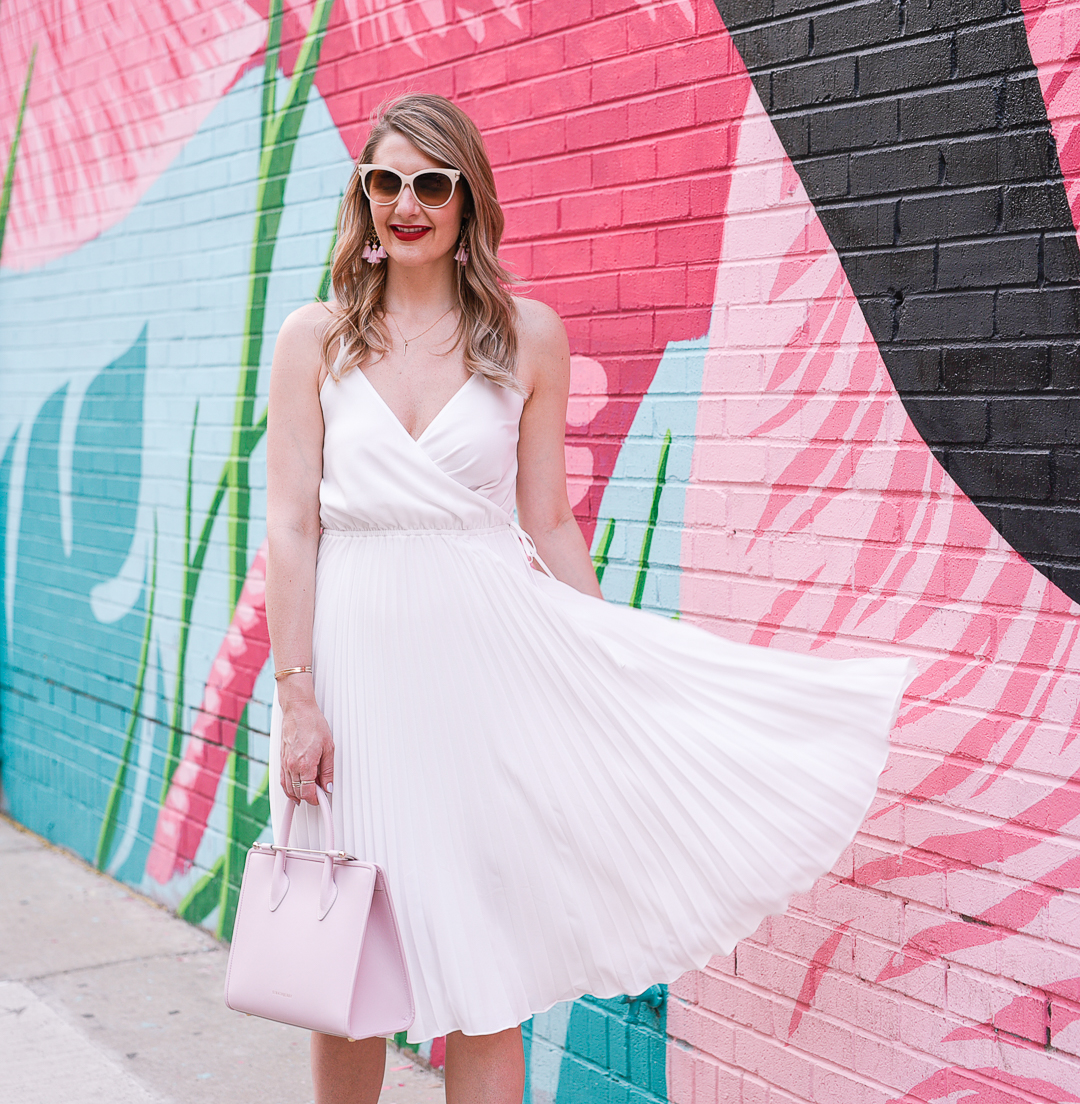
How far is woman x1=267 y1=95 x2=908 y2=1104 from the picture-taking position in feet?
8.47

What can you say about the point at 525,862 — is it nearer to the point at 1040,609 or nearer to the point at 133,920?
the point at 1040,609

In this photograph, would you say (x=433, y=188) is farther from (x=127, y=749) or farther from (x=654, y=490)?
(x=127, y=749)

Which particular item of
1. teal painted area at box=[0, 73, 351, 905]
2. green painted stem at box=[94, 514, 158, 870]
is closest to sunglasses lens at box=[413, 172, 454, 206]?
teal painted area at box=[0, 73, 351, 905]

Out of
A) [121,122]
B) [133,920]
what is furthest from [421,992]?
[121,122]

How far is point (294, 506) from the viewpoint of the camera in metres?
2.78

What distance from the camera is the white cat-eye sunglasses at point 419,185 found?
8.89 ft

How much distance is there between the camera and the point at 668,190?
3.28m

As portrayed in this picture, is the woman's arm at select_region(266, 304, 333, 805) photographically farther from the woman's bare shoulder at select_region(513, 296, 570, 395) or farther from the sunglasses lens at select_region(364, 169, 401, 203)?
the woman's bare shoulder at select_region(513, 296, 570, 395)

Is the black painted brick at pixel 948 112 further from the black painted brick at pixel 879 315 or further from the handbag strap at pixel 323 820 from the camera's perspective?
the handbag strap at pixel 323 820

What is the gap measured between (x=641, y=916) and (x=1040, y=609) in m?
0.97

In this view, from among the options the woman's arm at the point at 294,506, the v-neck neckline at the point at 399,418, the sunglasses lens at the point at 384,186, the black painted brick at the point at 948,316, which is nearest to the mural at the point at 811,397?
the black painted brick at the point at 948,316

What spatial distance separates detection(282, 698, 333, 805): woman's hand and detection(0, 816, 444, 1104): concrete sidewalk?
161cm

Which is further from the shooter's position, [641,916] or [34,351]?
[34,351]

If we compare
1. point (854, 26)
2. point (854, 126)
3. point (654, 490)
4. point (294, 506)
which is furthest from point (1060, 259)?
point (294, 506)
